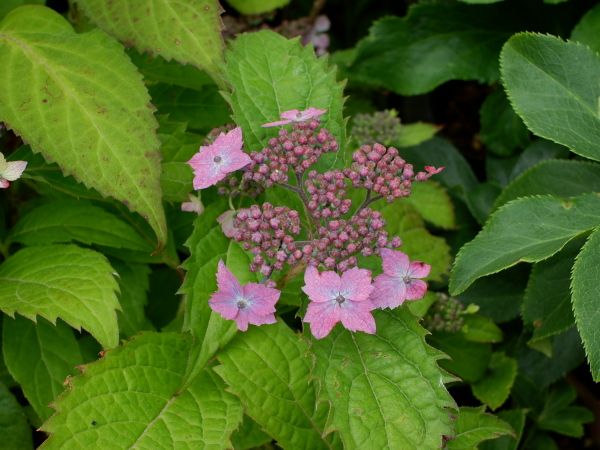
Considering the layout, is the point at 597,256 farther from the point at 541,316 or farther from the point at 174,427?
the point at 174,427

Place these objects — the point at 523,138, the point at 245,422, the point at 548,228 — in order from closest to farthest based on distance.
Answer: the point at 548,228, the point at 245,422, the point at 523,138

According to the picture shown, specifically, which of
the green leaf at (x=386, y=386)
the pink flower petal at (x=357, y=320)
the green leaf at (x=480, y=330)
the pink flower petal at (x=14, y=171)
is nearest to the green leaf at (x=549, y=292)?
the green leaf at (x=480, y=330)

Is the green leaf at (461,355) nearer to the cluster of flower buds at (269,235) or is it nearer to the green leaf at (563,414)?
the green leaf at (563,414)

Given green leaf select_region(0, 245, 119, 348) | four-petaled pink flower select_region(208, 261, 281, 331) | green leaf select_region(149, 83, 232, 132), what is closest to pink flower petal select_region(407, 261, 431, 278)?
four-petaled pink flower select_region(208, 261, 281, 331)

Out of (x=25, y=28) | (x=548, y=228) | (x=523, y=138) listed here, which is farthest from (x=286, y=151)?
(x=523, y=138)

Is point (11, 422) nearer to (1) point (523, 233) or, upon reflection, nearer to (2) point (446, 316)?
(2) point (446, 316)

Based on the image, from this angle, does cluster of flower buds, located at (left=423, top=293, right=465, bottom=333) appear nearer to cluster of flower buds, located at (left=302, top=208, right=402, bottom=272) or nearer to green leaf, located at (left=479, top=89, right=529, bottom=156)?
cluster of flower buds, located at (left=302, top=208, right=402, bottom=272)
